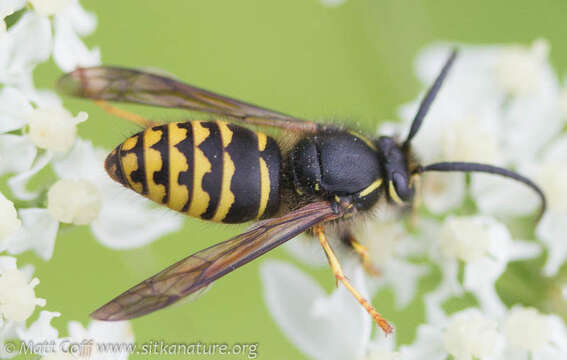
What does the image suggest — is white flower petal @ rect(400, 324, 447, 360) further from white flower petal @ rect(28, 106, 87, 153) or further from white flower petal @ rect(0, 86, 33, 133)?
white flower petal @ rect(0, 86, 33, 133)

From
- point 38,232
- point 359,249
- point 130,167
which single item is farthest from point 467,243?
point 38,232

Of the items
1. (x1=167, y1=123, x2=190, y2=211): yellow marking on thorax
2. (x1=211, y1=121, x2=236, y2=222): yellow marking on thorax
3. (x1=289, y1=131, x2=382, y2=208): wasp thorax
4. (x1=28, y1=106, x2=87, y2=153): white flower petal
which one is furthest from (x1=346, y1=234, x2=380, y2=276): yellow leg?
(x1=28, y1=106, x2=87, y2=153): white flower petal

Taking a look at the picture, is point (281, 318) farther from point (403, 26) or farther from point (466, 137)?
point (403, 26)

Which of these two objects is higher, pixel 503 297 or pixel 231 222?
pixel 231 222

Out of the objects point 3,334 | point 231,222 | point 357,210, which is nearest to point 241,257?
point 231,222

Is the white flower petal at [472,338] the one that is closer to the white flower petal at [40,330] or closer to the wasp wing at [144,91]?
the wasp wing at [144,91]

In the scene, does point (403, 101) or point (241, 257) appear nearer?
point (241, 257)

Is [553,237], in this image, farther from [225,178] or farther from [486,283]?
[225,178]
